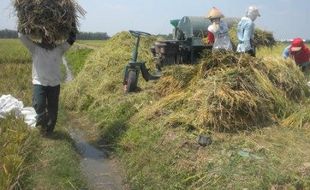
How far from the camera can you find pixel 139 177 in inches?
219

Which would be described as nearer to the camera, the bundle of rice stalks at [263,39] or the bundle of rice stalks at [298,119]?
the bundle of rice stalks at [298,119]

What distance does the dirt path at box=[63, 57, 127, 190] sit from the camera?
18.7ft

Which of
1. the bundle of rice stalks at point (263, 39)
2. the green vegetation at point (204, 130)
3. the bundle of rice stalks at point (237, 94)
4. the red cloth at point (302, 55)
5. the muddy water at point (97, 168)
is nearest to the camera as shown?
the green vegetation at point (204, 130)

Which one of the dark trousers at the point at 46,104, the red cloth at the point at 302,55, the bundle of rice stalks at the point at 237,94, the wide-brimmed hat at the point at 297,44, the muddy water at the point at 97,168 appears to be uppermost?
the wide-brimmed hat at the point at 297,44

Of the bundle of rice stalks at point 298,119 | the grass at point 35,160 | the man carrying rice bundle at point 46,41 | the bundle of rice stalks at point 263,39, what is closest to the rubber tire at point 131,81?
the grass at point 35,160

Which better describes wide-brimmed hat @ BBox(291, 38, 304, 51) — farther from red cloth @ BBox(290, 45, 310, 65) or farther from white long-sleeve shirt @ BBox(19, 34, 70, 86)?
white long-sleeve shirt @ BBox(19, 34, 70, 86)

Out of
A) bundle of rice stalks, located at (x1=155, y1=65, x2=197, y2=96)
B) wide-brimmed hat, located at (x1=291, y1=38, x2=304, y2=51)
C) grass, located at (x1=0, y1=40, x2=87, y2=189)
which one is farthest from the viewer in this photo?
wide-brimmed hat, located at (x1=291, y1=38, x2=304, y2=51)

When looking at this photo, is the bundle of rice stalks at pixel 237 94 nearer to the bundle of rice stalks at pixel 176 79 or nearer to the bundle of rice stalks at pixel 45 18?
the bundle of rice stalks at pixel 176 79

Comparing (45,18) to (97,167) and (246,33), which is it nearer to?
(97,167)

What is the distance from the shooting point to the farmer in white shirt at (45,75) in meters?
6.96

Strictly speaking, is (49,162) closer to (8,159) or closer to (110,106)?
(8,159)

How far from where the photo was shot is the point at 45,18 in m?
6.86

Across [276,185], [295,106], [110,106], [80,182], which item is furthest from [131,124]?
[276,185]

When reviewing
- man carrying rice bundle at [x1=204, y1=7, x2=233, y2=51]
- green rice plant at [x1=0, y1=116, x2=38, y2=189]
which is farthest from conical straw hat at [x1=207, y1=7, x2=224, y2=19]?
green rice plant at [x1=0, y1=116, x2=38, y2=189]
